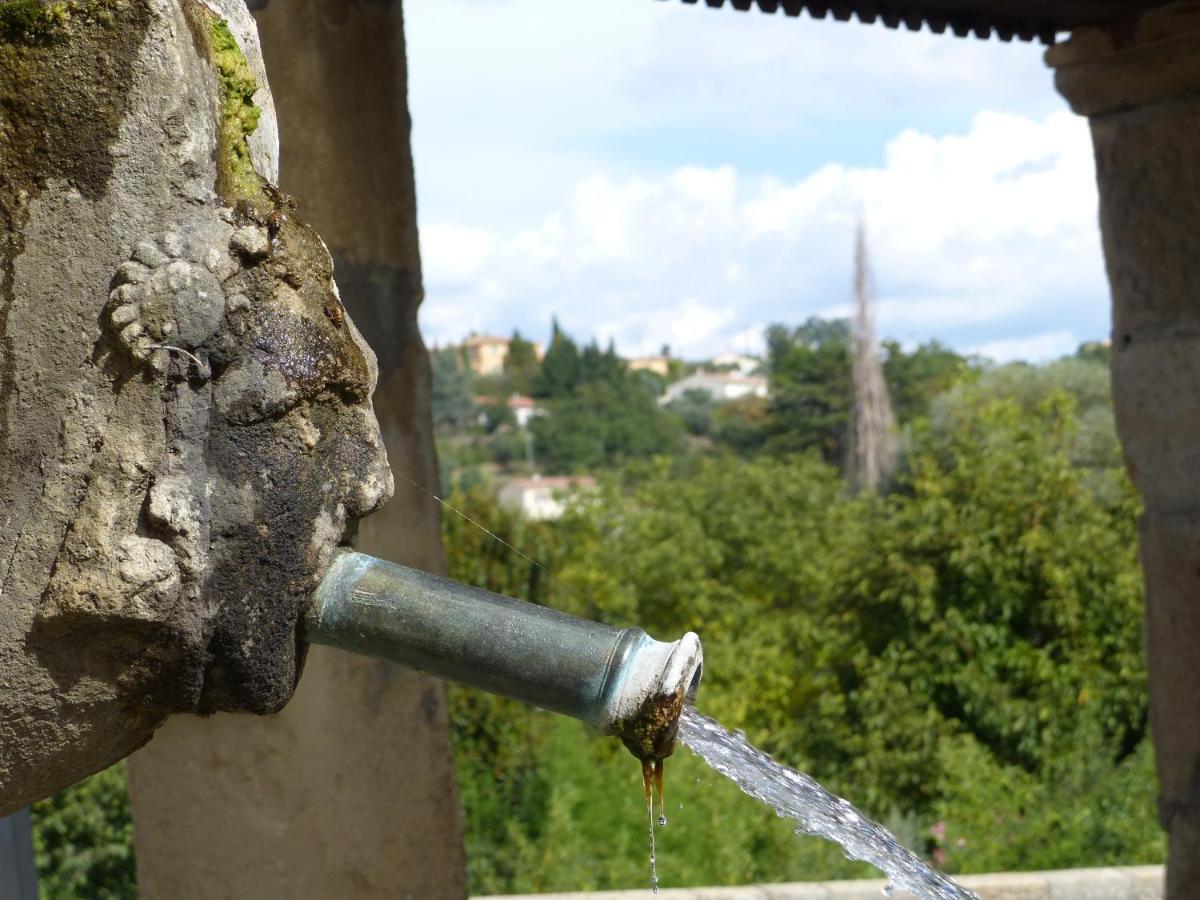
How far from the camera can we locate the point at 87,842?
5844 millimetres

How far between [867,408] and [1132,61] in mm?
16286

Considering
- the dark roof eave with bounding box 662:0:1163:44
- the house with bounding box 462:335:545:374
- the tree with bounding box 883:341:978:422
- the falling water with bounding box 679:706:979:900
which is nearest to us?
the falling water with bounding box 679:706:979:900

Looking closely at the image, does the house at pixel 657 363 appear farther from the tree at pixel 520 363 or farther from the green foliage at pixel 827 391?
the green foliage at pixel 827 391

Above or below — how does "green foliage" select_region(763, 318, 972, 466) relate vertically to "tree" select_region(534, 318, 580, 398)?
below

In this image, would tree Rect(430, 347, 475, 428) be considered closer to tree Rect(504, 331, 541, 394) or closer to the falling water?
tree Rect(504, 331, 541, 394)

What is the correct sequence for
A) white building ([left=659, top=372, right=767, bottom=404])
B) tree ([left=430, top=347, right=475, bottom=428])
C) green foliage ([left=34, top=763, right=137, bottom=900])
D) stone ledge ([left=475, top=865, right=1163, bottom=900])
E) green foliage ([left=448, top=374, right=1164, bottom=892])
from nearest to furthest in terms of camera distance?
stone ledge ([left=475, top=865, right=1163, bottom=900])
green foliage ([left=34, top=763, right=137, bottom=900])
green foliage ([left=448, top=374, right=1164, bottom=892])
tree ([left=430, top=347, right=475, bottom=428])
white building ([left=659, top=372, right=767, bottom=404])

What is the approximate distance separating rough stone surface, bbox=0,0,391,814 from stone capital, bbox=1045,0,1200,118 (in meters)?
2.65

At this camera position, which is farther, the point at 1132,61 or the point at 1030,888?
the point at 1030,888

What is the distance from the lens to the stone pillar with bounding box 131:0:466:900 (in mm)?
2516

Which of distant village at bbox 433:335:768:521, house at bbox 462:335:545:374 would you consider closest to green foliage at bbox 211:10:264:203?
distant village at bbox 433:335:768:521

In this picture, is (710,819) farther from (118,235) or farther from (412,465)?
(118,235)

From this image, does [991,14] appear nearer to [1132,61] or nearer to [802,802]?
[1132,61]

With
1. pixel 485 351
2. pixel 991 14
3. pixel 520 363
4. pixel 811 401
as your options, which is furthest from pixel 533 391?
pixel 991 14

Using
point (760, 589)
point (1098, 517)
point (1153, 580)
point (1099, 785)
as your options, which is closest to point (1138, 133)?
point (1153, 580)
